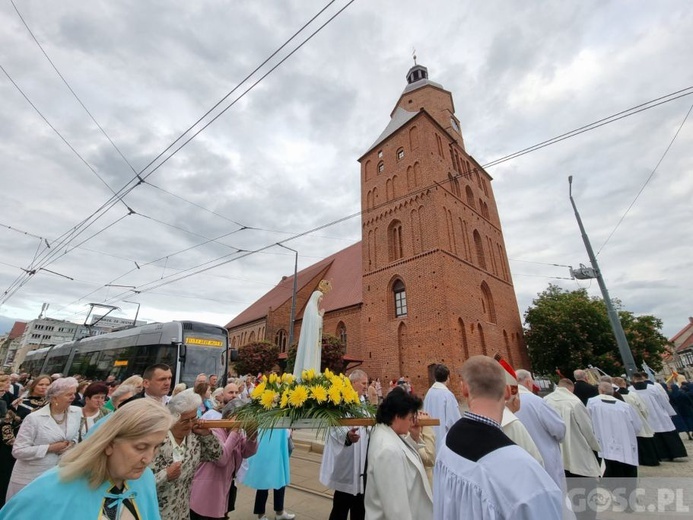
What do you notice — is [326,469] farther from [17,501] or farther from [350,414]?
[17,501]

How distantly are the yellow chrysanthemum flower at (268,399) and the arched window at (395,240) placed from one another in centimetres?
1656

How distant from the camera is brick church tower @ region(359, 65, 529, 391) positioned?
1586 centimetres

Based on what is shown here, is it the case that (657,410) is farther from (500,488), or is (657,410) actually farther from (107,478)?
(107,478)

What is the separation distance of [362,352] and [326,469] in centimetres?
1517

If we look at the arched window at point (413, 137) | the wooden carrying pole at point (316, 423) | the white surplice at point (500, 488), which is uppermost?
the arched window at point (413, 137)

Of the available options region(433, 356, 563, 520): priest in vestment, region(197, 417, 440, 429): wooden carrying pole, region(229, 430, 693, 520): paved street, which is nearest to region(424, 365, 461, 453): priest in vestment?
region(229, 430, 693, 520): paved street

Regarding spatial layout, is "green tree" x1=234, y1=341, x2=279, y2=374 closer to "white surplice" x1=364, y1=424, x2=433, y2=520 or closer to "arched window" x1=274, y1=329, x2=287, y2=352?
"arched window" x1=274, y1=329, x2=287, y2=352

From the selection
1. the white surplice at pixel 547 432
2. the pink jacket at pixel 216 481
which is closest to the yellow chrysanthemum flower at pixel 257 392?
the pink jacket at pixel 216 481

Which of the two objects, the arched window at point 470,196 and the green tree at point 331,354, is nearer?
the green tree at point 331,354

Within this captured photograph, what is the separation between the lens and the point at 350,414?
2.77 m

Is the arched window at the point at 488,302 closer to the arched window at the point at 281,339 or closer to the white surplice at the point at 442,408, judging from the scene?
the white surplice at the point at 442,408

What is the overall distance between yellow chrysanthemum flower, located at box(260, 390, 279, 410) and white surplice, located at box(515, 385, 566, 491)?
9.31ft

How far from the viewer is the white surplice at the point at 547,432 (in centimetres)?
342

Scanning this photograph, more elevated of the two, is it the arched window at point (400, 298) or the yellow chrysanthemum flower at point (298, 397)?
the arched window at point (400, 298)
